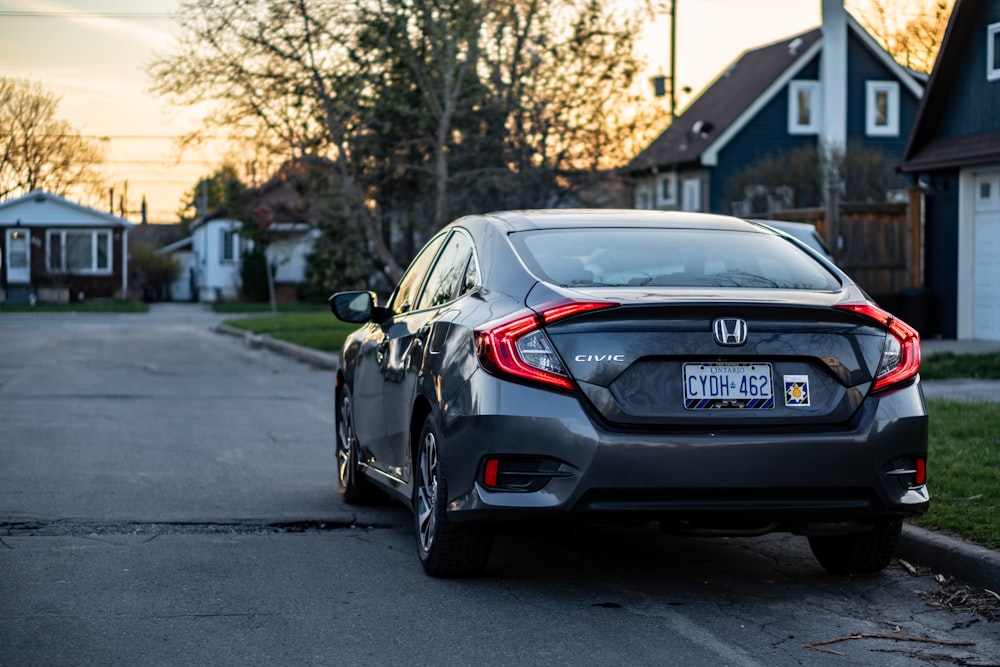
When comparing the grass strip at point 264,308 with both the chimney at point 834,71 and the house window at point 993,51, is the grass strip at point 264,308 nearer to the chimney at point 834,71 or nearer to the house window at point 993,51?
the chimney at point 834,71

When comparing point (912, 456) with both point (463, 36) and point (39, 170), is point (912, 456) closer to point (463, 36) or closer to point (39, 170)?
point (463, 36)

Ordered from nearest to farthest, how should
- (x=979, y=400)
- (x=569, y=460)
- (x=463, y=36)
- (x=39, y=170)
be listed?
(x=569, y=460) → (x=979, y=400) → (x=463, y=36) → (x=39, y=170)

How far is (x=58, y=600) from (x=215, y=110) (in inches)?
670

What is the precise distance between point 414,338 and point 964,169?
17.3 m

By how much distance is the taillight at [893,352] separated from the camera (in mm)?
5887

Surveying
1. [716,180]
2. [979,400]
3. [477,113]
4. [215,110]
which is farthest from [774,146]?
[979,400]

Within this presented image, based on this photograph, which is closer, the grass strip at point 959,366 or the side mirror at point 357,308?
the side mirror at point 357,308

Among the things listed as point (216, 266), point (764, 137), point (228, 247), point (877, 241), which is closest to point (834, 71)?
point (764, 137)

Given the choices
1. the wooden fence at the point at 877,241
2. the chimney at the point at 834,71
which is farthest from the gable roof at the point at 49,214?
the wooden fence at the point at 877,241

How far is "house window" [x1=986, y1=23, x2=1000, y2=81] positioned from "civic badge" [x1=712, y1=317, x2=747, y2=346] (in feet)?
57.3

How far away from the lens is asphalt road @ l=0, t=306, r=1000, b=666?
206 inches

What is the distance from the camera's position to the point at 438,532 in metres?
6.22

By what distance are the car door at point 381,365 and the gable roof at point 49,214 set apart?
185ft

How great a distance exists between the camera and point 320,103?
22.2 meters
